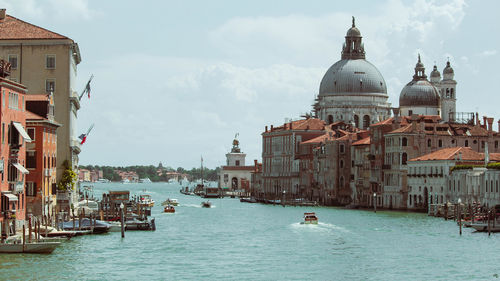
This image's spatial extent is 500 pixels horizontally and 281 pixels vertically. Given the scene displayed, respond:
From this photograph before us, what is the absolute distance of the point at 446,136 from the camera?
94.4 m

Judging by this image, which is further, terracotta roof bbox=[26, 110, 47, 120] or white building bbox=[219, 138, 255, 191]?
white building bbox=[219, 138, 255, 191]

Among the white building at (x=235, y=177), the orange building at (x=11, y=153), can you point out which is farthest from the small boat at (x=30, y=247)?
the white building at (x=235, y=177)

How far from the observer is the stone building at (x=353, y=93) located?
141 meters

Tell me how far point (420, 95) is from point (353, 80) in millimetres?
15394

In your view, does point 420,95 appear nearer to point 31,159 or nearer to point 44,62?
point 44,62

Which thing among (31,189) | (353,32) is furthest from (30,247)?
(353,32)

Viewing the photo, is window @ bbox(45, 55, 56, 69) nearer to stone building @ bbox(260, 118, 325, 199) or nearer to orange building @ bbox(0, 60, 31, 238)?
orange building @ bbox(0, 60, 31, 238)

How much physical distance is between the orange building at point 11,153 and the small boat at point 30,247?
1.41 m

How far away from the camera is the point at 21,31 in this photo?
6506 cm

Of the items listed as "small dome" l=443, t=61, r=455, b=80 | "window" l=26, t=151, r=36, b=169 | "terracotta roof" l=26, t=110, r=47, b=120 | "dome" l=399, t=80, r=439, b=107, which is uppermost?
"small dome" l=443, t=61, r=455, b=80

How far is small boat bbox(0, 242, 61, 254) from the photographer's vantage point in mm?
41500

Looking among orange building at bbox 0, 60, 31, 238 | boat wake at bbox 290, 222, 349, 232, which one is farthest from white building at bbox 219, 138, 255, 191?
orange building at bbox 0, 60, 31, 238

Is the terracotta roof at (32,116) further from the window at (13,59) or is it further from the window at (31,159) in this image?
the window at (13,59)

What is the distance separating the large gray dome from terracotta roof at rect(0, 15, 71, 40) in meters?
78.5
